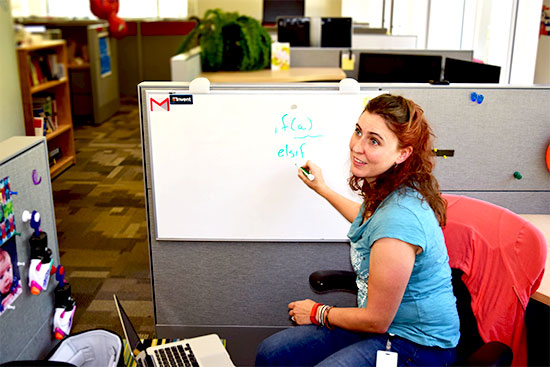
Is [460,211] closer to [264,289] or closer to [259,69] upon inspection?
[264,289]

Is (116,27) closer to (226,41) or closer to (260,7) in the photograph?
→ (260,7)

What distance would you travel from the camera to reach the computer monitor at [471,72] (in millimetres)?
2406

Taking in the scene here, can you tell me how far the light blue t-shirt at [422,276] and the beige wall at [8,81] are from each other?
3.21 m

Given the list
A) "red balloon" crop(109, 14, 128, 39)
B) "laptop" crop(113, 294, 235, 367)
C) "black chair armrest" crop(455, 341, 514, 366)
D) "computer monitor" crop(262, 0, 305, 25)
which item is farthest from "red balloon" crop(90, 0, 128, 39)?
"black chair armrest" crop(455, 341, 514, 366)

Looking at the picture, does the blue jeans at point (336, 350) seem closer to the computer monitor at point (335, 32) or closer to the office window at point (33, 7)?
the computer monitor at point (335, 32)

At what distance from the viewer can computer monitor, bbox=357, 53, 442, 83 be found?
3.24 metres

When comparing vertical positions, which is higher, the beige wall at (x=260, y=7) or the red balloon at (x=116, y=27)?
the beige wall at (x=260, y=7)

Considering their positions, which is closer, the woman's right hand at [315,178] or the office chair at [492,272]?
the office chair at [492,272]

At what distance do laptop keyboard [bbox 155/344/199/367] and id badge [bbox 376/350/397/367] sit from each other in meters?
0.55

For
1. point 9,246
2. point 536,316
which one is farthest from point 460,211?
point 9,246

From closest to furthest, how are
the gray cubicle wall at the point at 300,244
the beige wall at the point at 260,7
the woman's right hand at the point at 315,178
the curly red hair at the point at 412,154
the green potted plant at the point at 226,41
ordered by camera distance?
the curly red hair at the point at 412,154
the woman's right hand at the point at 315,178
the gray cubicle wall at the point at 300,244
the green potted plant at the point at 226,41
the beige wall at the point at 260,7

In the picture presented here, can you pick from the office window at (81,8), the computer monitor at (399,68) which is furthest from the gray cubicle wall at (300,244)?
the office window at (81,8)

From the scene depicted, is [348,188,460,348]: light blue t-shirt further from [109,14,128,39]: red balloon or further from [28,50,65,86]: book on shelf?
[109,14,128,39]: red balloon

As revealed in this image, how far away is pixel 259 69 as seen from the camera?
3.80m
